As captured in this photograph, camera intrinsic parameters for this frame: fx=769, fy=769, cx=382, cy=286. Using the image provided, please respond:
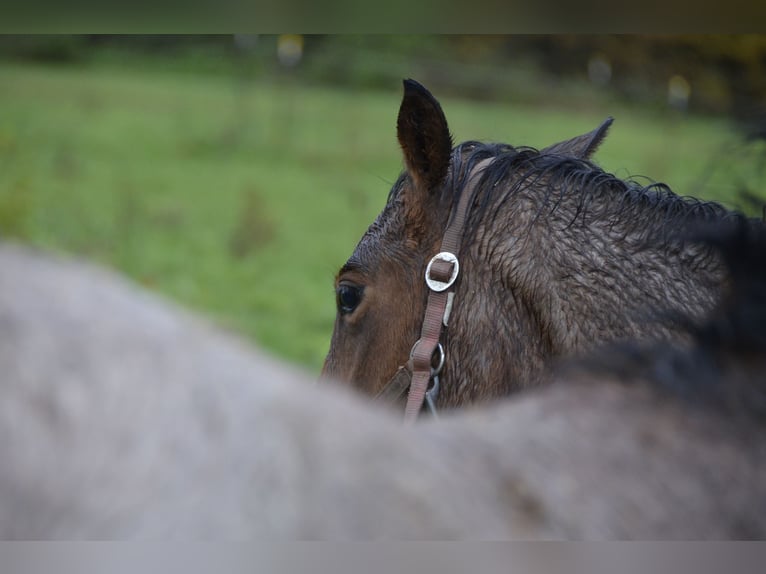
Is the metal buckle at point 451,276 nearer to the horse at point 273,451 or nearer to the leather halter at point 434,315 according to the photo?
the leather halter at point 434,315

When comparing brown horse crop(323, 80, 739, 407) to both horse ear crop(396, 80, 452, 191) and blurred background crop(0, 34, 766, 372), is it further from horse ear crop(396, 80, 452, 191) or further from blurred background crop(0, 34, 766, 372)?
blurred background crop(0, 34, 766, 372)

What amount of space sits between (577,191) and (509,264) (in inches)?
8.1

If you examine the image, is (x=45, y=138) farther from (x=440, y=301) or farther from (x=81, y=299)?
(x=81, y=299)

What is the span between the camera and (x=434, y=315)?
1.47 meters

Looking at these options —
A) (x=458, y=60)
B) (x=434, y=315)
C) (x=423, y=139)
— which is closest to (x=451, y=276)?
(x=434, y=315)

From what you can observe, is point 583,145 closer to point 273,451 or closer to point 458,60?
point 273,451

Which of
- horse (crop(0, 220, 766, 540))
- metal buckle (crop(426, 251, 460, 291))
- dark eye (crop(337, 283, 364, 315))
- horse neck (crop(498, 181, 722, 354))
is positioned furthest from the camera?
dark eye (crop(337, 283, 364, 315))

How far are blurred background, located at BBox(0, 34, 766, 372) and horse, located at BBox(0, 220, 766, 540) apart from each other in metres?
3.42

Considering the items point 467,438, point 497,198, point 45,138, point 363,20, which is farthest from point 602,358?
point 45,138

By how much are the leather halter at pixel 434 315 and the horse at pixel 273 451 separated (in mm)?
712

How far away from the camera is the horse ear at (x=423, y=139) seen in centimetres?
155

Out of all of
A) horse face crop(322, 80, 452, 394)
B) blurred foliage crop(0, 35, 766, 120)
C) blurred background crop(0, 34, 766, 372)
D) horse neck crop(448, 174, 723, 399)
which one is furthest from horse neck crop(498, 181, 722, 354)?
blurred foliage crop(0, 35, 766, 120)

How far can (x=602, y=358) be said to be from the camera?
790 millimetres

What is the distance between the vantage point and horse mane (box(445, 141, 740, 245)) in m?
1.40
